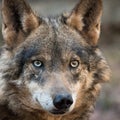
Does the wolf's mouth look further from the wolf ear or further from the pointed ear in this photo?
the pointed ear

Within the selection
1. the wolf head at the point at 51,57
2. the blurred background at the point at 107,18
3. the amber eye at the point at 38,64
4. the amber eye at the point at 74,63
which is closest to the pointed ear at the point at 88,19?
the wolf head at the point at 51,57

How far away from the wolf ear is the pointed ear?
485 millimetres

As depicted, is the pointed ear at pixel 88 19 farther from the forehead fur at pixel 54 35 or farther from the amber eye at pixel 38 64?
the amber eye at pixel 38 64

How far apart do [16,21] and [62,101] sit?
1.27m

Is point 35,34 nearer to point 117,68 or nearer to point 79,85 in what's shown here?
point 79,85

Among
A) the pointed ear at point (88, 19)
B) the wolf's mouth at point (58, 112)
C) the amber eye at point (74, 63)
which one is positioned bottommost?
the wolf's mouth at point (58, 112)

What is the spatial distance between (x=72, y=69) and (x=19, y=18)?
88 cm

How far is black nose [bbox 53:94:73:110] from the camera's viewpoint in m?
7.67

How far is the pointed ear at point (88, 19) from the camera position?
856 centimetres

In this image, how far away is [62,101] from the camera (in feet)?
25.2

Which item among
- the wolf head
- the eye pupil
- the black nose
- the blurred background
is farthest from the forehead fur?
the blurred background

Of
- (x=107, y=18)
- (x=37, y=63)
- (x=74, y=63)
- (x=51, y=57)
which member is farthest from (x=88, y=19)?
(x=107, y=18)

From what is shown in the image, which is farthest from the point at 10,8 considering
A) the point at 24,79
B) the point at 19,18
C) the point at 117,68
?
the point at 117,68

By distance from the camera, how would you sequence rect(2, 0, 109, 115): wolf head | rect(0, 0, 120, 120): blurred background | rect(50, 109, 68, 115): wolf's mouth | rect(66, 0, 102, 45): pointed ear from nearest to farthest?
rect(50, 109, 68, 115): wolf's mouth < rect(2, 0, 109, 115): wolf head < rect(66, 0, 102, 45): pointed ear < rect(0, 0, 120, 120): blurred background
